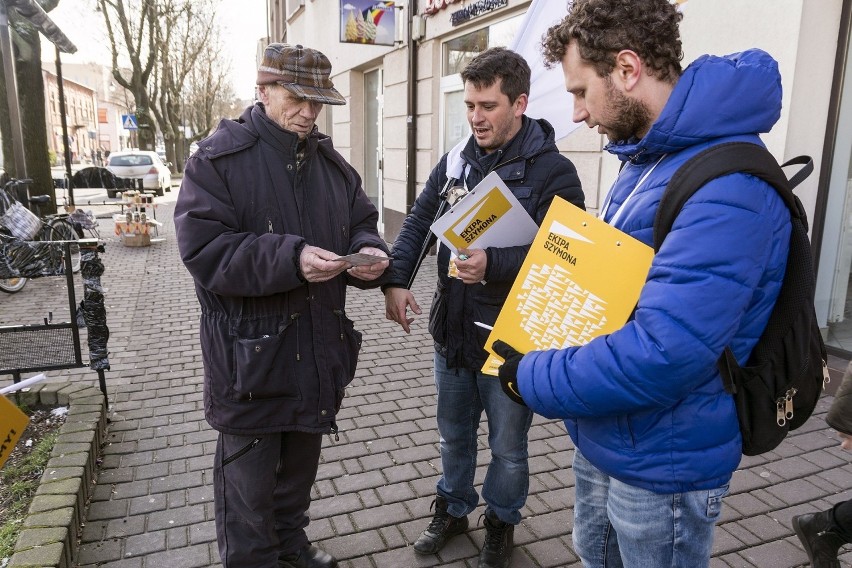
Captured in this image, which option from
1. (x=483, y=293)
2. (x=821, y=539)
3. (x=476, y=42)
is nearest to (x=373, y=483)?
(x=483, y=293)

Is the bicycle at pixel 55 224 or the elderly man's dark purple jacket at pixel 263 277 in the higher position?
the elderly man's dark purple jacket at pixel 263 277

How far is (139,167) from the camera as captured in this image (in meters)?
22.8

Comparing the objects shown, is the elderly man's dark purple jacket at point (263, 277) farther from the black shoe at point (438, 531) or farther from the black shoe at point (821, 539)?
the black shoe at point (821, 539)

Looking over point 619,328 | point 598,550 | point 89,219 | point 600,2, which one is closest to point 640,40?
point 600,2

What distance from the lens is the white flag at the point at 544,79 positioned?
3.00 meters

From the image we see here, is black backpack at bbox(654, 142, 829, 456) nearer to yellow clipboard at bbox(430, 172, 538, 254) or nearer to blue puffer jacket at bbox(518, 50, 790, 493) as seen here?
blue puffer jacket at bbox(518, 50, 790, 493)

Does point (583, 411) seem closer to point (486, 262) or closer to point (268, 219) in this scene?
point (486, 262)

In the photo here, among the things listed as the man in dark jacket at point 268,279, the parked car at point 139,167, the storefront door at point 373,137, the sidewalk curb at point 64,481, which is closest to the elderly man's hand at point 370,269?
the man in dark jacket at point 268,279

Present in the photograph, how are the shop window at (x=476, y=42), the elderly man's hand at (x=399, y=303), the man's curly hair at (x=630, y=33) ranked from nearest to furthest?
the man's curly hair at (x=630, y=33), the elderly man's hand at (x=399, y=303), the shop window at (x=476, y=42)

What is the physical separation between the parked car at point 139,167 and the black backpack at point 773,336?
2319 centimetres

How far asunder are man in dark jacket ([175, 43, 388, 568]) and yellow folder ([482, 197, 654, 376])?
661mm

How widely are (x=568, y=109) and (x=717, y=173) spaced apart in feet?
6.05

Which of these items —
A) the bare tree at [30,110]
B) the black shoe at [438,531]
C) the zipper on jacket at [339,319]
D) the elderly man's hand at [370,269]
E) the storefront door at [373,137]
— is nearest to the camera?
the elderly man's hand at [370,269]

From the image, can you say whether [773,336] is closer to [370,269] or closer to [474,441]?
[370,269]
